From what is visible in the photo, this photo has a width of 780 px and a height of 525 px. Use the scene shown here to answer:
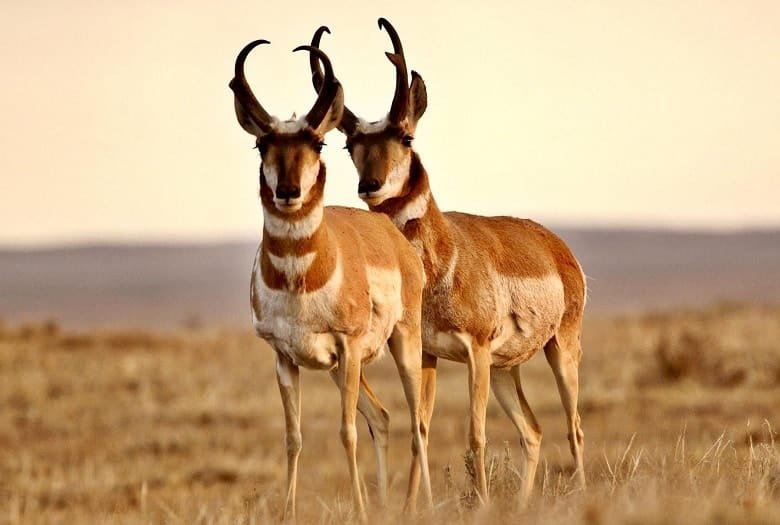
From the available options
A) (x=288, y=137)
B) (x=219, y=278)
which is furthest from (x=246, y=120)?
(x=219, y=278)

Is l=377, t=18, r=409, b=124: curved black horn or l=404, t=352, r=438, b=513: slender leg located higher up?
l=377, t=18, r=409, b=124: curved black horn

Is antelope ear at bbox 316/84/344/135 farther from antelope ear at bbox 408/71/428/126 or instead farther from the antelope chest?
antelope ear at bbox 408/71/428/126

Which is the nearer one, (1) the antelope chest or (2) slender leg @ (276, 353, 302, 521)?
(1) the antelope chest

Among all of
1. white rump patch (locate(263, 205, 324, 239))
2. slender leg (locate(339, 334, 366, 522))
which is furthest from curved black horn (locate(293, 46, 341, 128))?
slender leg (locate(339, 334, 366, 522))

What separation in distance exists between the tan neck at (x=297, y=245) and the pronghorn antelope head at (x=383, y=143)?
3.80 ft

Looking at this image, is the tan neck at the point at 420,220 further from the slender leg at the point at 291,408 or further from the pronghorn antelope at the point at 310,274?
the slender leg at the point at 291,408

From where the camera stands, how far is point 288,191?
305 inches

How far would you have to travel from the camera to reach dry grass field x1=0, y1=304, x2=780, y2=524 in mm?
8773

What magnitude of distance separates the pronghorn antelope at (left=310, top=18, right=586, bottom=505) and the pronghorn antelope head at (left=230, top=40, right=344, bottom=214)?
105 centimetres

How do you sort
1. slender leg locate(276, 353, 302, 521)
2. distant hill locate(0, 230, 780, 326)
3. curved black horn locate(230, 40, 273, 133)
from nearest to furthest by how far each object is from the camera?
curved black horn locate(230, 40, 273, 133)
slender leg locate(276, 353, 302, 521)
distant hill locate(0, 230, 780, 326)

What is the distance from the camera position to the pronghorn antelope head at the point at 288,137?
7.83 meters

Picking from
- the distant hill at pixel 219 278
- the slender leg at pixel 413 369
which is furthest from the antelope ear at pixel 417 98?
the distant hill at pixel 219 278

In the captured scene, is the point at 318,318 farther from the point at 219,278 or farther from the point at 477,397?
the point at 219,278

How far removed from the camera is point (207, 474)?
17328 mm
